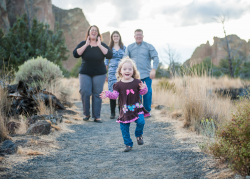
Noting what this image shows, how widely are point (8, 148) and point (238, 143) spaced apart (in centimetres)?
297

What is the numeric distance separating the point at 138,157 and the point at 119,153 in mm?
375

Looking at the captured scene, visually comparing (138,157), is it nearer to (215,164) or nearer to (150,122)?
(215,164)

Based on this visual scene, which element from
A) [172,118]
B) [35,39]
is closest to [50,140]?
[172,118]

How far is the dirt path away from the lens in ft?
9.48

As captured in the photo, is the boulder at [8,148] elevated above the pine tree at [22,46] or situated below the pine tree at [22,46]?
below

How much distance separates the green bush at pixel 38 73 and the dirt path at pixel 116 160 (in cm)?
447

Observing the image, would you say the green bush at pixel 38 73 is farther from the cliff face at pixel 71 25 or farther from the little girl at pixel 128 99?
the cliff face at pixel 71 25

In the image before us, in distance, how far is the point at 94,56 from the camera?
6.04m

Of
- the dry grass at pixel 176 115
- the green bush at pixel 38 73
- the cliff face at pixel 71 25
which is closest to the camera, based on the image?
the dry grass at pixel 176 115

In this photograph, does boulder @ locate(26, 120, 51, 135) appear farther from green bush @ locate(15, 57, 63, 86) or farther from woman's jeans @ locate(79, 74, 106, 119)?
green bush @ locate(15, 57, 63, 86)

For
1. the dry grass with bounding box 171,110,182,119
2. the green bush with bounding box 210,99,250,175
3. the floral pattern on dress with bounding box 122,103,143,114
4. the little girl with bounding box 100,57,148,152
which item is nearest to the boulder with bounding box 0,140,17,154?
the little girl with bounding box 100,57,148,152

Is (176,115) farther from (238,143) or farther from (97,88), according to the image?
(238,143)

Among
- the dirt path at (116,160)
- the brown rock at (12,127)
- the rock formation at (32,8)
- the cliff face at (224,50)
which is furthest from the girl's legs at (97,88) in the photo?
the rock formation at (32,8)

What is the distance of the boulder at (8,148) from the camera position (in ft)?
11.2
